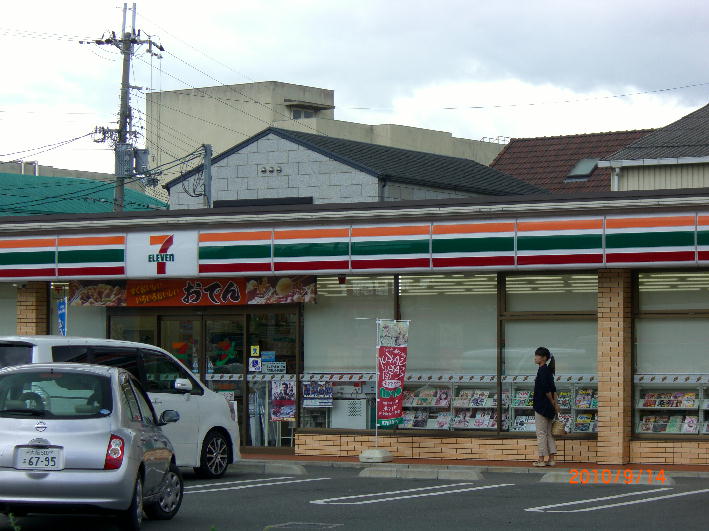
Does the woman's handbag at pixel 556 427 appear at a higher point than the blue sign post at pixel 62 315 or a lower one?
lower

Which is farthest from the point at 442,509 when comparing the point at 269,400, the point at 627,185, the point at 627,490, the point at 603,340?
the point at 627,185

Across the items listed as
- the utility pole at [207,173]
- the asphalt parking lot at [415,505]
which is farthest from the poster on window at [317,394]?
the utility pole at [207,173]

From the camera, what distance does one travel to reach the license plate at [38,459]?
1071 centimetres

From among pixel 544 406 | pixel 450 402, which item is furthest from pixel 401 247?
pixel 544 406

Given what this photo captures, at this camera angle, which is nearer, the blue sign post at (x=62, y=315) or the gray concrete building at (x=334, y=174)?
the blue sign post at (x=62, y=315)

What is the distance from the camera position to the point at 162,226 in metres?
21.3

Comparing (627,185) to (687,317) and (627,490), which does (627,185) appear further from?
(627,490)

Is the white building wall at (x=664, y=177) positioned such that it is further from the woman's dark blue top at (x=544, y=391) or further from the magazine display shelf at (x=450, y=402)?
the woman's dark blue top at (x=544, y=391)

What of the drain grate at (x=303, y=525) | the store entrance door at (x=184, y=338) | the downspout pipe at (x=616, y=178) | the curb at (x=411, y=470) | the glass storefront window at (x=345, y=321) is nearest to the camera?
the drain grate at (x=303, y=525)

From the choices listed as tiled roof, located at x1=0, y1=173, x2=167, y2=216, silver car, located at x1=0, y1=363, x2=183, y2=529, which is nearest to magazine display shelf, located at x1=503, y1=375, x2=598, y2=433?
silver car, located at x1=0, y1=363, x2=183, y2=529

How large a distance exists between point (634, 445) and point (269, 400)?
20.0ft

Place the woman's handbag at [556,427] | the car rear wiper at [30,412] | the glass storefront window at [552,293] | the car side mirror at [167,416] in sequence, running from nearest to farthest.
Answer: the car rear wiper at [30,412] < the car side mirror at [167,416] < the woman's handbag at [556,427] < the glass storefront window at [552,293]

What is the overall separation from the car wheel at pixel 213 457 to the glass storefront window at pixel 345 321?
3.86 meters

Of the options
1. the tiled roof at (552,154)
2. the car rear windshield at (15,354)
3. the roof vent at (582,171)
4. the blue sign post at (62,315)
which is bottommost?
the car rear windshield at (15,354)
